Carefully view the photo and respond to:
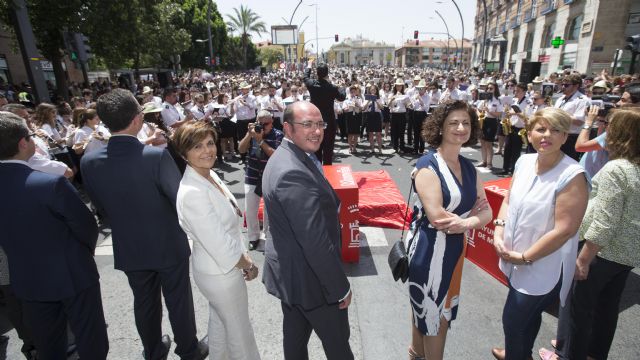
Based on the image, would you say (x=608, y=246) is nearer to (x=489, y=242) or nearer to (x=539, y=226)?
(x=539, y=226)

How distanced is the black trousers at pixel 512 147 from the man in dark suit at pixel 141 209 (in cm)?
746

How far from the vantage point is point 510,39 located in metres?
44.2

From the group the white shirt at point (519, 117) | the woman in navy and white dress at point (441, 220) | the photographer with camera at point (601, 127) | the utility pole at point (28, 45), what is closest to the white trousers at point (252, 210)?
the woman in navy and white dress at point (441, 220)

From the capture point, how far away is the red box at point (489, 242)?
389 cm

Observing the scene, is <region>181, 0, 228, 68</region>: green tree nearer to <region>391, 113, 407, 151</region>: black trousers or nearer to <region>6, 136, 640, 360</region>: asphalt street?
<region>391, 113, 407, 151</region>: black trousers

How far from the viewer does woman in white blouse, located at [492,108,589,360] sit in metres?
2.03

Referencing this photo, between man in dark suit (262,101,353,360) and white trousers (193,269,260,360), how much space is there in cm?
33

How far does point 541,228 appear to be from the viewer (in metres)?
2.12

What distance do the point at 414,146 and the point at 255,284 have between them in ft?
24.4

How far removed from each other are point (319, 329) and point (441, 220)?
39.9 inches

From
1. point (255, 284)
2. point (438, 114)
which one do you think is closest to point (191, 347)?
point (255, 284)

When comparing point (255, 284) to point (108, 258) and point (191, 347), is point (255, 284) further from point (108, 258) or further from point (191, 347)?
point (108, 258)

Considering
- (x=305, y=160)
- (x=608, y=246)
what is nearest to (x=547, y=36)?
(x=608, y=246)

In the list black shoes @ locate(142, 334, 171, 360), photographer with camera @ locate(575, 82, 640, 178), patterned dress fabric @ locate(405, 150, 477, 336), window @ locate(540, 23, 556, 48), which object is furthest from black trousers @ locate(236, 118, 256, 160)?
window @ locate(540, 23, 556, 48)
